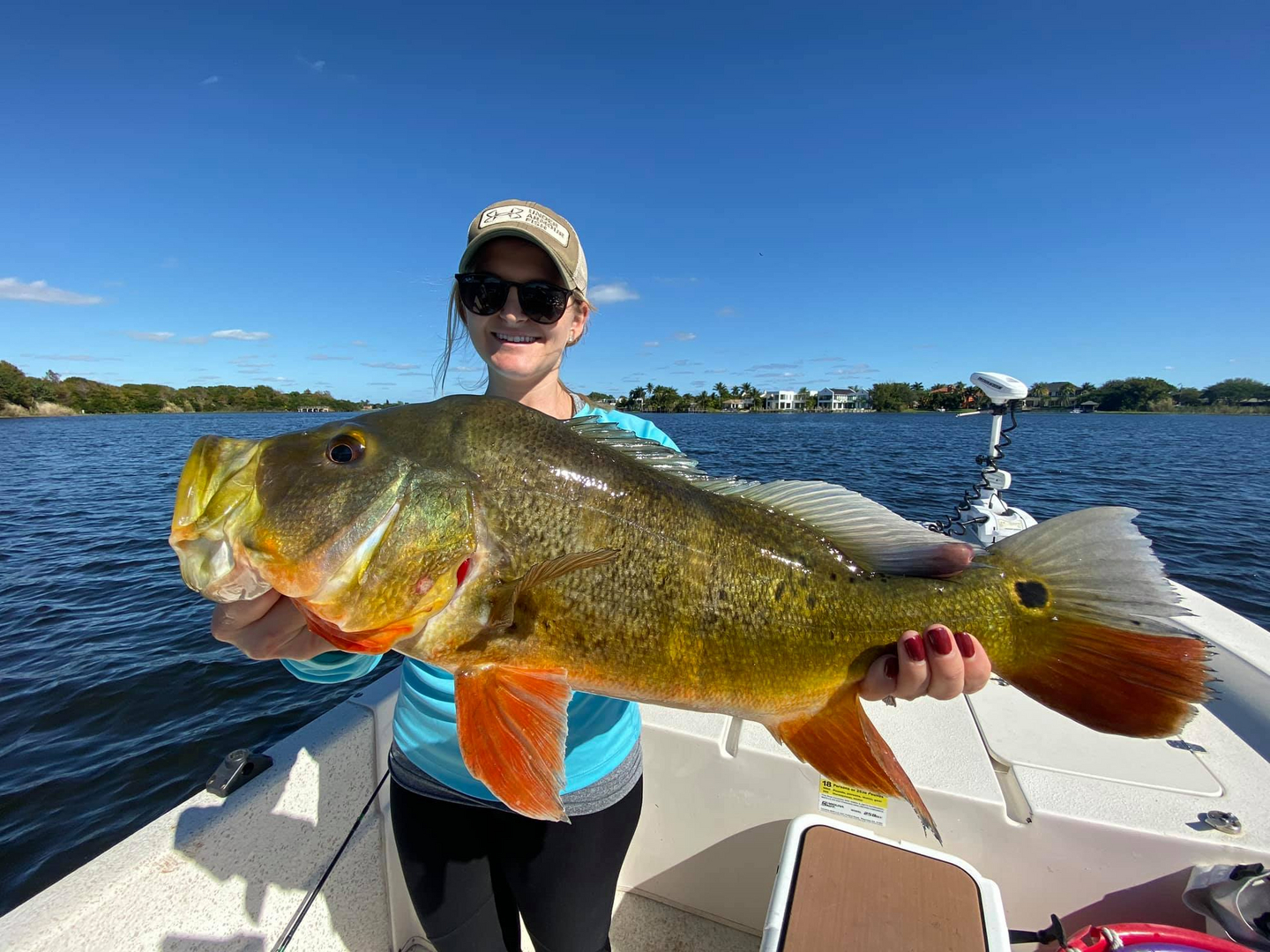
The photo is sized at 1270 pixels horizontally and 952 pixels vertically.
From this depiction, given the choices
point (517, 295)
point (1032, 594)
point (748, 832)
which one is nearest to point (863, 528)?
point (1032, 594)

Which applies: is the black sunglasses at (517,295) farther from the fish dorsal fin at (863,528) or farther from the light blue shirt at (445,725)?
the fish dorsal fin at (863,528)

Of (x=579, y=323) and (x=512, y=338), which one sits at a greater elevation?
(x=579, y=323)

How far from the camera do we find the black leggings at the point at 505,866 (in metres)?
2.27

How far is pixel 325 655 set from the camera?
2227mm

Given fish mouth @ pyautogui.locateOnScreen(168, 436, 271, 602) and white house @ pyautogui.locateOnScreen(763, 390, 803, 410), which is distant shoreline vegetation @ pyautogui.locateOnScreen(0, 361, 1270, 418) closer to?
white house @ pyautogui.locateOnScreen(763, 390, 803, 410)

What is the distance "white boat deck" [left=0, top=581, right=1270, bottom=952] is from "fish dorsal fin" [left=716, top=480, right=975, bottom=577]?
1.64 metres

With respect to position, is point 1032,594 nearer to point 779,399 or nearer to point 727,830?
point 727,830

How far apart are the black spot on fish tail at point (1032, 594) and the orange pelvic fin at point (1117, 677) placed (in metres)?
0.08

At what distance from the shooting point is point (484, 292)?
2566 mm

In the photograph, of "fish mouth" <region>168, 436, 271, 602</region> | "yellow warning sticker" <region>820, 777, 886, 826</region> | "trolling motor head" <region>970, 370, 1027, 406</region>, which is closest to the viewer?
"fish mouth" <region>168, 436, 271, 602</region>

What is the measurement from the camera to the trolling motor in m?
6.59

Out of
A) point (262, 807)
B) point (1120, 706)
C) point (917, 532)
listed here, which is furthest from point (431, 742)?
point (1120, 706)

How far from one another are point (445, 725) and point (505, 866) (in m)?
0.70

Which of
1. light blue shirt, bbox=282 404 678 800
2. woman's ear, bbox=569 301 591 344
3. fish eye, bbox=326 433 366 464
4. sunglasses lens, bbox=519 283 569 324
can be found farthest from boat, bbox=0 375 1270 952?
sunglasses lens, bbox=519 283 569 324
